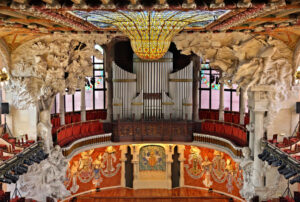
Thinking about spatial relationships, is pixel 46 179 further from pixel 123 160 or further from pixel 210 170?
pixel 210 170

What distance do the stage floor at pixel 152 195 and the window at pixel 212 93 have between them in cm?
483

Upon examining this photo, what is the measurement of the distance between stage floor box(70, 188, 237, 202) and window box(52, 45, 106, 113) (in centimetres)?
488

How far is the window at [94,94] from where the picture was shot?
68.5 ft

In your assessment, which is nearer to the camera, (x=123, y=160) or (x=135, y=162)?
(x=135, y=162)

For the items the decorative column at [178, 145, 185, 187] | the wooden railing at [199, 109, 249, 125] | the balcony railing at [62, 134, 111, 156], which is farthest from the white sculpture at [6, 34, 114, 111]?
the decorative column at [178, 145, 185, 187]

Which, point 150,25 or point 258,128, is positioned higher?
point 150,25

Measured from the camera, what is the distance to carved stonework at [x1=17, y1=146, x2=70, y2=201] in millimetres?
15156

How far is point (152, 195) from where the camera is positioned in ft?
66.7

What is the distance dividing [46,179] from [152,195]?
655 cm

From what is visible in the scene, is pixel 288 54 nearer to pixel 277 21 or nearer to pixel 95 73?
pixel 277 21

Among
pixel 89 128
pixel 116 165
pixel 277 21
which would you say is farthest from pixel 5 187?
pixel 277 21

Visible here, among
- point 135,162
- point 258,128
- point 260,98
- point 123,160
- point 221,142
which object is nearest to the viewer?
point 260,98

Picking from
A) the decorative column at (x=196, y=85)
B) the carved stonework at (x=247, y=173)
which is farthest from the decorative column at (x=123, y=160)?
the carved stonework at (x=247, y=173)

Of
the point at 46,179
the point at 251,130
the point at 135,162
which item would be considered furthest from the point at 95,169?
the point at 251,130
